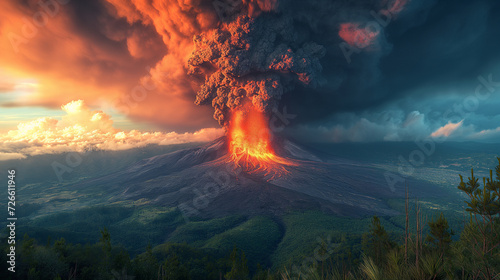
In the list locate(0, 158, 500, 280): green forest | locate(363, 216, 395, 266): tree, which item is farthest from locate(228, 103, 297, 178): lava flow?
locate(363, 216, 395, 266): tree

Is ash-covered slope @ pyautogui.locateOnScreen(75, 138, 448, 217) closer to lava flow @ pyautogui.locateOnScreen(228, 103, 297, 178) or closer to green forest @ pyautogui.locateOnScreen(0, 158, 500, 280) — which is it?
lava flow @ pyautogui.locateOnScreen(228, 103, 297, 178)

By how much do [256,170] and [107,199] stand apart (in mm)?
96585

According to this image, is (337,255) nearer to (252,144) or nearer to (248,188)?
(248,188)

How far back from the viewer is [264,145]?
147250 mm

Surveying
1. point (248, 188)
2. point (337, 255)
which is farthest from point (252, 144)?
point (337, 255)

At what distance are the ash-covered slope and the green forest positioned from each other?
25140 millimetres

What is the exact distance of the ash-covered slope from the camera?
107875 millimetres

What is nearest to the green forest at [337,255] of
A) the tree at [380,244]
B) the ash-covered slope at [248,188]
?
the tree at [380,244]

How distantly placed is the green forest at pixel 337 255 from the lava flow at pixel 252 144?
58.6m

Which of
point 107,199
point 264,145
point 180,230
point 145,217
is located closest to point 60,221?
point 107,199

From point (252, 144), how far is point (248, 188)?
33509 millimetres

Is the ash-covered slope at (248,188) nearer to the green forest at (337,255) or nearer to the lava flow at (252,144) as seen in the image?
the lava flow at (252,144)

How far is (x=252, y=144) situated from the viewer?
5694 inches

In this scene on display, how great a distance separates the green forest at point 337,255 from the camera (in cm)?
→ 570
